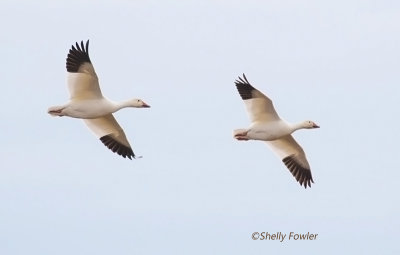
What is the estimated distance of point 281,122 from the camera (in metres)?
31.3

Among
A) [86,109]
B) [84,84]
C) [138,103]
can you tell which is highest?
[84,84]

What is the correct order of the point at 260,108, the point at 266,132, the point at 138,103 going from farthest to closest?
the point at 138,103, the point at 266,132, the point at 260,108

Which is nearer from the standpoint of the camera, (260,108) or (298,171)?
(260,108)

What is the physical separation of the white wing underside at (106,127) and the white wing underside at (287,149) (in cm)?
347

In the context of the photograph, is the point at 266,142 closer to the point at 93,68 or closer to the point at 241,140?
the point at 241,140

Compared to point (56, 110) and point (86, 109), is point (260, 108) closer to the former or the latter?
point (86, 109)

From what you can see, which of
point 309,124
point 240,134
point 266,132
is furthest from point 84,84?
point 309,124

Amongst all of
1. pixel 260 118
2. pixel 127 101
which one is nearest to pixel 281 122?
pixel 260 118

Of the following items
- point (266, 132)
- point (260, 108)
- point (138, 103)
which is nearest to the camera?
point (260, 108)

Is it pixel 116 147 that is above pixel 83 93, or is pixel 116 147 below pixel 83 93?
below

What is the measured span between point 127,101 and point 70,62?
170cm

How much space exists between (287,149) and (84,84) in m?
5.08

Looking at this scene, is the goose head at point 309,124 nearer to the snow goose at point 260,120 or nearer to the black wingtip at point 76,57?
the snow goose at point 260,120

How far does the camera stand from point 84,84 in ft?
102
